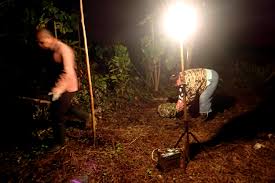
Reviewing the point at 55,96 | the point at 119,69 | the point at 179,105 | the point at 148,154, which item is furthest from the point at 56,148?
the point at 119,69

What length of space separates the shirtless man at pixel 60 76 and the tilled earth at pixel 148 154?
0.82 meters

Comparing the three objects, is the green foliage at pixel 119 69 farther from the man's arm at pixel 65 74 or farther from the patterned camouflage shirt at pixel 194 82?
the man's arm at pixel 65 74

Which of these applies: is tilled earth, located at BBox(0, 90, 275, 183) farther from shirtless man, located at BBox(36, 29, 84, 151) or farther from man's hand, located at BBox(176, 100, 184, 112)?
shirtless man, located at BBox(36, 29, 84, 151)

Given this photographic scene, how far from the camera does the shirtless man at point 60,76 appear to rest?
561 centimetres

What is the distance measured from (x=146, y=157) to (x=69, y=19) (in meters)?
4.55

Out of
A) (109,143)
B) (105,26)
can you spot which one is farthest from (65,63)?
(105,26)

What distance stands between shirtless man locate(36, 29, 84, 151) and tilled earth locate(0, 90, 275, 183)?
0.82 metres

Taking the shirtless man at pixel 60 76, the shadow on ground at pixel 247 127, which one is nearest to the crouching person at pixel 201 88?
the shadow on ground at pixel 247 127

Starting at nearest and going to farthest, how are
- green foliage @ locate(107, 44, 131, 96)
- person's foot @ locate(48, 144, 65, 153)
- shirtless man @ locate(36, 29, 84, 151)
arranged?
shirtless man @ locate(36, 29, 84, 151), person's foot @ locate(48, 144, 65, 153), green foliage @ locate(107, 44, 131, 96)

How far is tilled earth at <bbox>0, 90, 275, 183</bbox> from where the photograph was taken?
206 inches

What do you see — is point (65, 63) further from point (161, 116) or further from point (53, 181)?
point (161, 116)

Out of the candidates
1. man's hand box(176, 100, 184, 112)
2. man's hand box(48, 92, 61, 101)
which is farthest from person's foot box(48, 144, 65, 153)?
man's hand box(176, 100, 184, 112)

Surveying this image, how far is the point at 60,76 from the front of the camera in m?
5.72

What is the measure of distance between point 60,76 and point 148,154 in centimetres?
227
